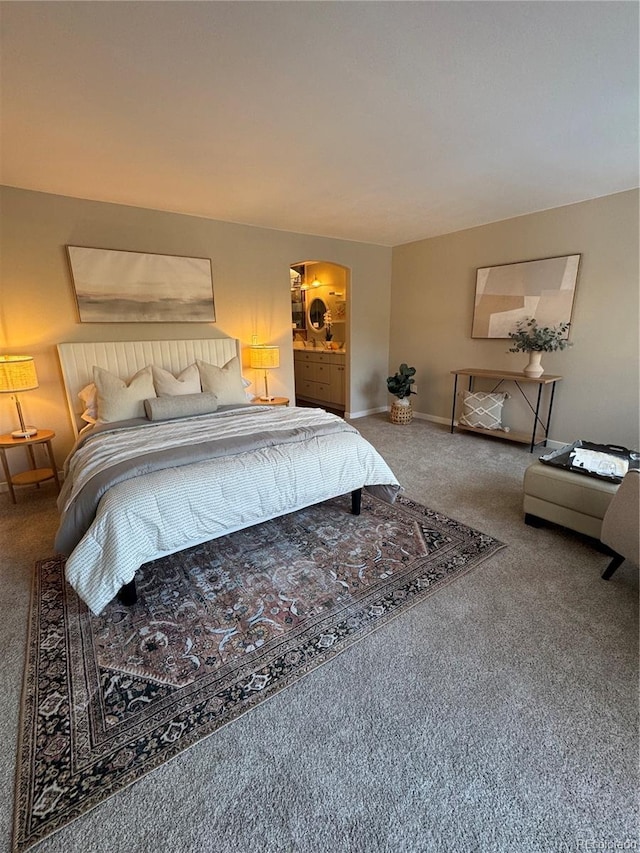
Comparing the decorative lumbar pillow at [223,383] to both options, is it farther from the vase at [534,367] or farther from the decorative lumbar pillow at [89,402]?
the vase at [534,367]

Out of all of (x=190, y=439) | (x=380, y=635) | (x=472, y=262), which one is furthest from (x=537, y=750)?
(x=472, y=262)

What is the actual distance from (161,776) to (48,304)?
360cm

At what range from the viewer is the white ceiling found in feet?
4.66

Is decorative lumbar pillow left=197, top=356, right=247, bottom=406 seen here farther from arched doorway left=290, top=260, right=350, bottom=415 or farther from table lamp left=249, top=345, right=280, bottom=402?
arched doorway left=290, top=260, right=350, bottom=415

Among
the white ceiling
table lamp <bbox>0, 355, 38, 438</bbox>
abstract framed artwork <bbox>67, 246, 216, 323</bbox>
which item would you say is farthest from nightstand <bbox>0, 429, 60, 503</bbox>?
the white ceiling

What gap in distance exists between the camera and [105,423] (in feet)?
10.0

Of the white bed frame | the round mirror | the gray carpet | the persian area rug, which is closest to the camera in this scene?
the gray carpet

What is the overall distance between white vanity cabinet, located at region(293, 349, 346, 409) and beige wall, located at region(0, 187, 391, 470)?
0.65 m

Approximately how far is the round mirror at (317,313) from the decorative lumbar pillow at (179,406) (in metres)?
3.91

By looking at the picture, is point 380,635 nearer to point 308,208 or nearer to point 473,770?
point 473,770

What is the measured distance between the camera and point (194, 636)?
178cm

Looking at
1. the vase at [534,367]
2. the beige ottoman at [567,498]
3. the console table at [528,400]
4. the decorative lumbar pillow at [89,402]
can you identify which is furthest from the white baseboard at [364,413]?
the decorative lumbar pillow at [89,402]

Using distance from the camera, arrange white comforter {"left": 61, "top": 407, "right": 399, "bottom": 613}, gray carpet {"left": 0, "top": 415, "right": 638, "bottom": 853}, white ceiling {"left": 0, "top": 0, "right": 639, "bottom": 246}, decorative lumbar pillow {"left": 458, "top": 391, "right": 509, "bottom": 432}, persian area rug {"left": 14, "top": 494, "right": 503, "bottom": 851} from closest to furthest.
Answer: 1. gray carpet {"left": 0, "top": 415, "right": 638, "bottom": 853}
2. persian area rug {"left": 14, "top": 494, "right": 503, "bottom": 851}
3. white ceiling {"left": 0, "top": 0, "right": 639, "bottom": 246}
4. white comforter {"left": 61, "top": 407, "right": 399, "bottom": 613}
5. decorative lumbar pillow {"left": 458, "top": 391, "right": 509, "bottom": 432}

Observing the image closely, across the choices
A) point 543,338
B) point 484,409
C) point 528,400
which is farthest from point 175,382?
point 528,400
